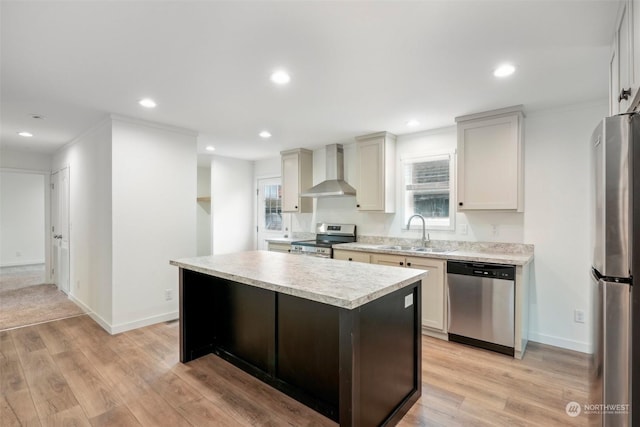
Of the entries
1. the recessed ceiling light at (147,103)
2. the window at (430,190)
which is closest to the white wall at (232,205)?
the recessed ceiling light at (147,103)

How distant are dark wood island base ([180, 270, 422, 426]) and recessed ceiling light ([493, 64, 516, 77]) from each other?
5.63 feet

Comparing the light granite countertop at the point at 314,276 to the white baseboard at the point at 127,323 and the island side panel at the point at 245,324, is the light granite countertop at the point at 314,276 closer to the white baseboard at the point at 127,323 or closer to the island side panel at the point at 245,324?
the island side panel at the point at 245,324

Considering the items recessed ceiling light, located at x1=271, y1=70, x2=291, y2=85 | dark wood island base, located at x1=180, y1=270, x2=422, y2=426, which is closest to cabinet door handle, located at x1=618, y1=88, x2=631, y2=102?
dark wood island base, located at x1=180, y1=270, x2=422, y2=426

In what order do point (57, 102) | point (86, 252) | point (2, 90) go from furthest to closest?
point (86, 252), point (57, 102), point (2, 90)

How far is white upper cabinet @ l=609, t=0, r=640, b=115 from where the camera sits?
136 centimetres

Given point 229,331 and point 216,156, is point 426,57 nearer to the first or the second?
point 229,331

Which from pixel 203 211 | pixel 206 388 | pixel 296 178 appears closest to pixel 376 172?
pixel 296 178

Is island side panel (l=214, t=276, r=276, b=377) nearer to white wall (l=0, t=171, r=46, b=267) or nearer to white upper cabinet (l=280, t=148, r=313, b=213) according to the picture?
white upper cabinet (l=280, t=148, r=313, b=213)

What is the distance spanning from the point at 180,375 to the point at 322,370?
1.30 m

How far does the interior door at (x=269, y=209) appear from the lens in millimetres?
6098

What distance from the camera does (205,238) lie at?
6988 millimetres

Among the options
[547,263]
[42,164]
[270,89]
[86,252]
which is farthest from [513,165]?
[42,164]

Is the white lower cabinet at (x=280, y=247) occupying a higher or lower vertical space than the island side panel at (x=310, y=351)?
higher

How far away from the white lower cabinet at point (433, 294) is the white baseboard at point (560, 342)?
0.94 m
